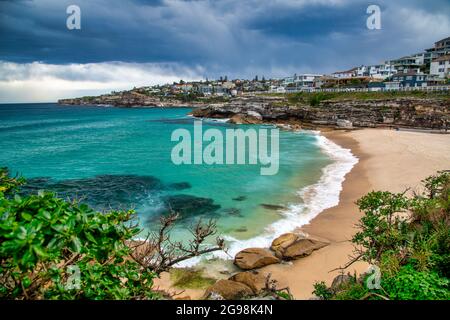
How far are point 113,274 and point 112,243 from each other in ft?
2.19

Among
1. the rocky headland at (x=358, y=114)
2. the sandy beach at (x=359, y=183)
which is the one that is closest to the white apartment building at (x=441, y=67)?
the rocky headland at (x=358, y=114)

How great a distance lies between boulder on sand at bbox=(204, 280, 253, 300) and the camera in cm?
950

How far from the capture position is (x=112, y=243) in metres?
3.56

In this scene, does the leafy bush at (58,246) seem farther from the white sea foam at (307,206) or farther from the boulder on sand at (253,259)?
the white sea foam at (307,206)

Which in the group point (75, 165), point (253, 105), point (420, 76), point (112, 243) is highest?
point (420, 76)

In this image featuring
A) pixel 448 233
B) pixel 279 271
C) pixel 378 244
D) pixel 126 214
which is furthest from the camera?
pixel 279 271

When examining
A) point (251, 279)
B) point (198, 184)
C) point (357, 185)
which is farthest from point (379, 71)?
point (251, 279)

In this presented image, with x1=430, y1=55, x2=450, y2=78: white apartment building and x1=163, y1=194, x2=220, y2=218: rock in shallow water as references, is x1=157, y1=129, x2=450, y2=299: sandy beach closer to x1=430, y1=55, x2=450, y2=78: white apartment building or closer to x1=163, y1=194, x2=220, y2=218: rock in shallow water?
x1=163, y1=194, x2=220, y2=218: rock in shallow water

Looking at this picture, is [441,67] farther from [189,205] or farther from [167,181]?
[189,205]

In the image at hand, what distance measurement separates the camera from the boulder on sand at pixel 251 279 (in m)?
10.2

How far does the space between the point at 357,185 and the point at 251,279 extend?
48.4ft

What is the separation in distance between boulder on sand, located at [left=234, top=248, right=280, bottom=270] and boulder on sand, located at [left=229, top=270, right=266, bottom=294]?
0.75m
